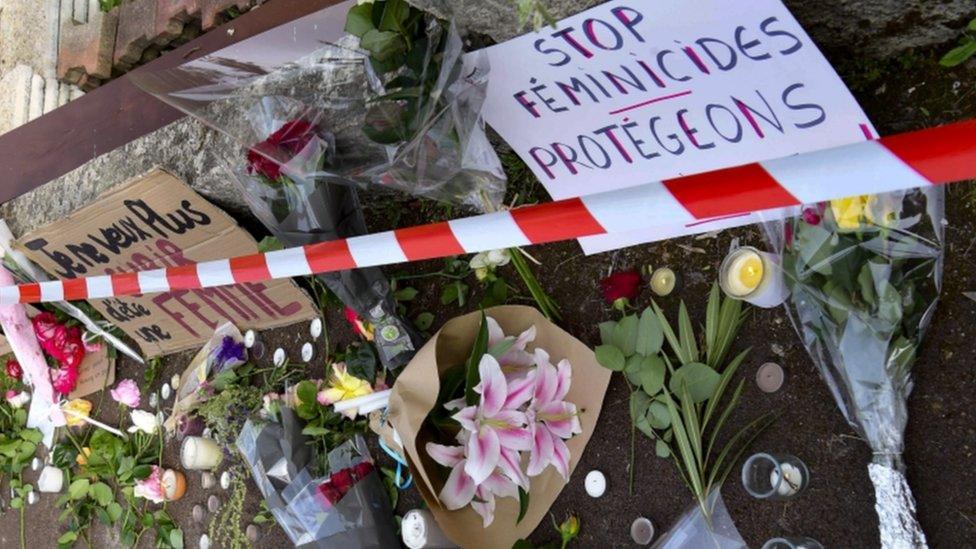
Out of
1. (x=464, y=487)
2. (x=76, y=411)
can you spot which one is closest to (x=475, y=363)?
(x=464, y=487)

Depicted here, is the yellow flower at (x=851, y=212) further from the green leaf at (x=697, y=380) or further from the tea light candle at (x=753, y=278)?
the green leaf at (x=697, y=380)

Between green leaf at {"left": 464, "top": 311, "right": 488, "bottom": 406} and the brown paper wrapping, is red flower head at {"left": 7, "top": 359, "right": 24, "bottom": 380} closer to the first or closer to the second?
the brown paper wrapping

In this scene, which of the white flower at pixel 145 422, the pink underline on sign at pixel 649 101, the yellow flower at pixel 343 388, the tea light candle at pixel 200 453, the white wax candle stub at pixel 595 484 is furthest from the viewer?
the white flower at pixel 145 422

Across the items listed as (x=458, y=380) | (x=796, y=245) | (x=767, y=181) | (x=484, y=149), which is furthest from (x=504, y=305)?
(x=767, y=181)

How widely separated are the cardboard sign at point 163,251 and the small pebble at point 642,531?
104 cm

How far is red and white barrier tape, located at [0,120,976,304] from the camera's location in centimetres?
97

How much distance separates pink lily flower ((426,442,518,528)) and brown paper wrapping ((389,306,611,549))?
2 centimetres

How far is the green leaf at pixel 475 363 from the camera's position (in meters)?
1.67

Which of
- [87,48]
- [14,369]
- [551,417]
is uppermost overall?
[551,417]

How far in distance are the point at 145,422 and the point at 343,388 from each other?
1.02 m

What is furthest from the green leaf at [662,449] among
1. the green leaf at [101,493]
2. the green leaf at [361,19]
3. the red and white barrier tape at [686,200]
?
the green leaf at [101,493]

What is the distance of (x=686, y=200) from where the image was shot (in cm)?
116

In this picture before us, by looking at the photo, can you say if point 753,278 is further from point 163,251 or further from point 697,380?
point 163,251

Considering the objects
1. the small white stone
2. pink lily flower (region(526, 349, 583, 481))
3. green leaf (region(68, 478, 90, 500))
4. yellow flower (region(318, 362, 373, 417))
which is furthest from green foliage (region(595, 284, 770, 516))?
green leaf (region(68, 478, 90, 500))
